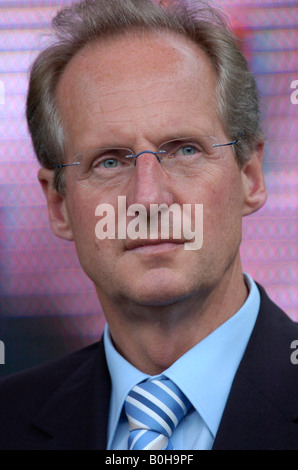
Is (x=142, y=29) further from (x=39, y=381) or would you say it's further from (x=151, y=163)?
(x=39, y=381)

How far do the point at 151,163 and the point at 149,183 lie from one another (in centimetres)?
8

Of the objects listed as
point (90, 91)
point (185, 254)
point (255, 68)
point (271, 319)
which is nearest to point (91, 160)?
point (90, 91)

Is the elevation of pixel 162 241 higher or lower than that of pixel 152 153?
lower

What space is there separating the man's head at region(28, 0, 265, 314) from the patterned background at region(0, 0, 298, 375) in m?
0.67

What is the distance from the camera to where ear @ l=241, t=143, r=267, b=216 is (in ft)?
7.74

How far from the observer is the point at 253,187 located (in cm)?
239

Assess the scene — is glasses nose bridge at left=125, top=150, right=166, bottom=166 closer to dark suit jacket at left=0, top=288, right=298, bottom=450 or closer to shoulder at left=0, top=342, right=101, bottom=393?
dark suit jacket at left=0, top=288, right=298, bottom=450

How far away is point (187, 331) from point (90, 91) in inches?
31.6

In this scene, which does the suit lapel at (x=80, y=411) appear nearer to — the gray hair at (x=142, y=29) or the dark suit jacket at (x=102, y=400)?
the dark suit jacket at (x=102, y=400)

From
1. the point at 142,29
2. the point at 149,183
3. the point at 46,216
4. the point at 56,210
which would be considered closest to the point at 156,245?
the point at 149,183

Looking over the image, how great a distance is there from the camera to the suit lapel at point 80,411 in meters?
2.17

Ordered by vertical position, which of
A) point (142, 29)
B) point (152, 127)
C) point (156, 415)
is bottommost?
point (156, 415)

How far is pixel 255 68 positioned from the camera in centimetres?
311

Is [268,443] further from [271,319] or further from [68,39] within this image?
[68,39]
